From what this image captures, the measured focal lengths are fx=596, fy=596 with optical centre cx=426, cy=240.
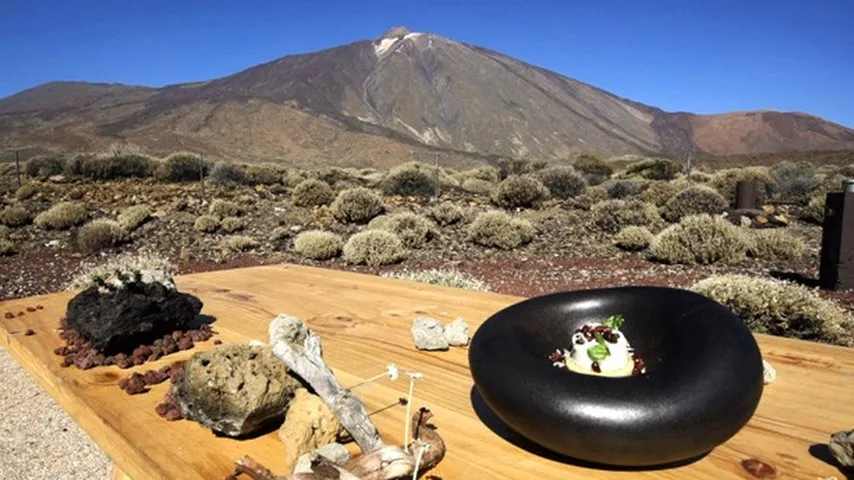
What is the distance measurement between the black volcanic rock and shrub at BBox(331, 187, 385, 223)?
35.1 feet

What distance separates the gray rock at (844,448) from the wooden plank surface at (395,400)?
0.13 ft

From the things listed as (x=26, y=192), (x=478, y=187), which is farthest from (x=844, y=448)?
(x=478, y=187)

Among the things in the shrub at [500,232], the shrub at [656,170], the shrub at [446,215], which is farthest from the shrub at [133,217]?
the shrub at [656,170]

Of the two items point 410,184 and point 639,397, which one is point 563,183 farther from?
point 639,397

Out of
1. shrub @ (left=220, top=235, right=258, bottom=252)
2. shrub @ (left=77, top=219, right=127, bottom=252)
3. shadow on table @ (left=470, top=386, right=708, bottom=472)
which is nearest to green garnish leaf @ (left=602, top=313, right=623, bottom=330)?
shadow on table @ (left=470, top=386, right=708, bottom=472)

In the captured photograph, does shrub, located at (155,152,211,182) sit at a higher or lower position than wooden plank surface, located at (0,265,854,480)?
higher

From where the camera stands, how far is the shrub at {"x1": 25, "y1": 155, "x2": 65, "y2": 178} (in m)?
20.6

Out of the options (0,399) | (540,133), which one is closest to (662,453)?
(0,399)

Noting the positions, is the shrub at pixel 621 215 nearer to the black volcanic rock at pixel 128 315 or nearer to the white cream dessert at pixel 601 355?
the black volcanic rock at pixel 128 315

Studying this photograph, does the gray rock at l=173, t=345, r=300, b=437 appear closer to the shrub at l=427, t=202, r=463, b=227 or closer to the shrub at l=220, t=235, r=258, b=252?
the shrub at l=220, t=235, r=258, b=252

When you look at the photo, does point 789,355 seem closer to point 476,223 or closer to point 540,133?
point 476,223

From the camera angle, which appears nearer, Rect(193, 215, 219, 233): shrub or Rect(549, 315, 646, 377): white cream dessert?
Rect(549, 315, 646, 377): white cream dessert

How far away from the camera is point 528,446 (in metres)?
1.20

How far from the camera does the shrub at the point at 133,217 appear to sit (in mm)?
11523
